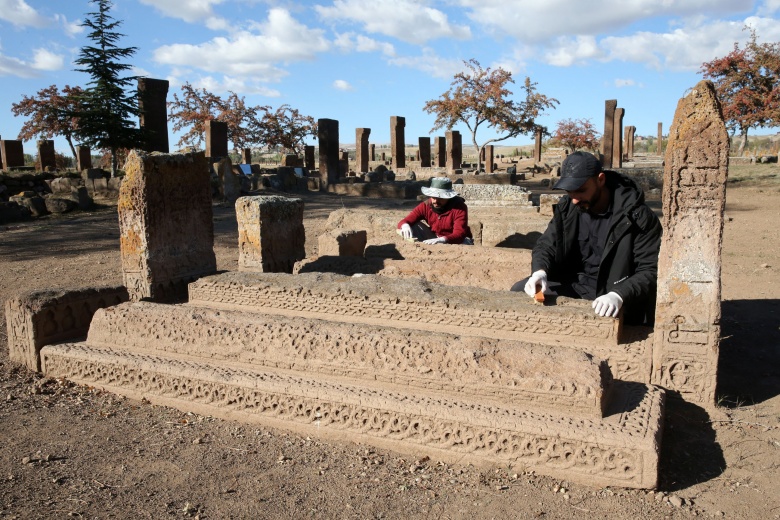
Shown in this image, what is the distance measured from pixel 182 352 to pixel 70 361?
0.81 metres

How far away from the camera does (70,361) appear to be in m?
3.79

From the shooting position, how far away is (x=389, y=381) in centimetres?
304

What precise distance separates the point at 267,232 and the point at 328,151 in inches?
529

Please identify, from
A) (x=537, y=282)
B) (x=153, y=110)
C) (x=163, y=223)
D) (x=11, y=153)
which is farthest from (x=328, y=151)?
(x=537, y=282)

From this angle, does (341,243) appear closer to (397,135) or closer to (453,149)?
(453,149)

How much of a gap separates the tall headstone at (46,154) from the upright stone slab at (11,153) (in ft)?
3.46

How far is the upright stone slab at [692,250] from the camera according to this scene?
9.50 ft

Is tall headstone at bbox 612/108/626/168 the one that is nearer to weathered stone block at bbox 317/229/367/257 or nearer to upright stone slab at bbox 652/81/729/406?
weathered stone block at bbox 317/229/367/257

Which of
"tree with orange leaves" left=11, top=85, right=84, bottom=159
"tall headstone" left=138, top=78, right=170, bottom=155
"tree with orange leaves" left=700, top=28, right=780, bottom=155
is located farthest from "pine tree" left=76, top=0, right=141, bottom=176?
"tree with orange leaves" left=700, top=28, right=780, bottom=155

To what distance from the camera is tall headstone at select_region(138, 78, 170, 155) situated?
17.7 m

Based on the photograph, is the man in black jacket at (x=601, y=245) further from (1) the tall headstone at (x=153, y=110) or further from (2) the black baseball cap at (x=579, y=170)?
(1) the tall headstone at (x=153, y=110)

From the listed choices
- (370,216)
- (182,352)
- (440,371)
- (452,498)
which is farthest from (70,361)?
(370,216)

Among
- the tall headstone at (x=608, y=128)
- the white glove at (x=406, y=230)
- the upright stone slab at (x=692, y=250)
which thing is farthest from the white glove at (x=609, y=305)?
the tall headstone at (x=608, y=128)

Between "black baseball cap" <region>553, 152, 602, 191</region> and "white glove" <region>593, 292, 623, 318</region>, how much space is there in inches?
25.0
